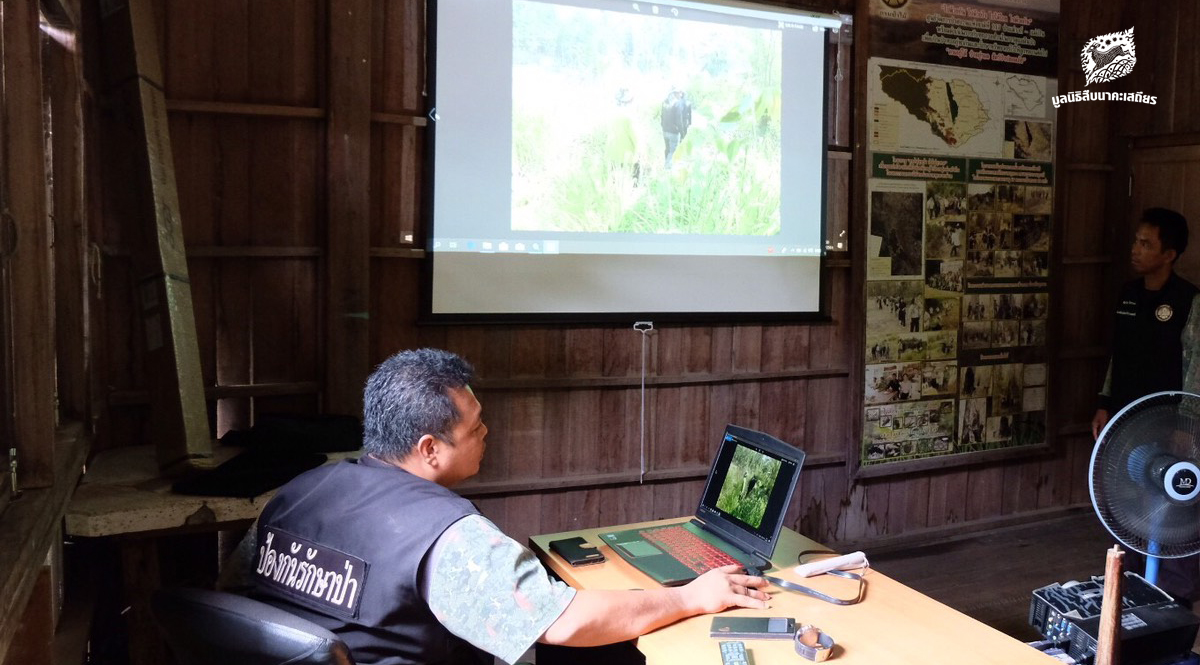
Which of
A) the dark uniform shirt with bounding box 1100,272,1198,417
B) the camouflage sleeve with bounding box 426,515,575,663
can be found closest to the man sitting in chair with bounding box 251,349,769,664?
the camouflage sleeve with bounding box 426,515,575,663

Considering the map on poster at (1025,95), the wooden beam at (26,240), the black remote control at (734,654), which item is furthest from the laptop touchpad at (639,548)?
the map on poster at (1025,95)

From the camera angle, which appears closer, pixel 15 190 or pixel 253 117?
pixel 15 190

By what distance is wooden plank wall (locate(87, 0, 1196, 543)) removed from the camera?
10.1ft

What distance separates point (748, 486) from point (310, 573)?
1039 millimetres

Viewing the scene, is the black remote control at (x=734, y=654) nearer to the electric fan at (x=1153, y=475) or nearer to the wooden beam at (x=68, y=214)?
the electric fan at (x=1153, y=475)

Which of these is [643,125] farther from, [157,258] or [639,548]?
[639,548]

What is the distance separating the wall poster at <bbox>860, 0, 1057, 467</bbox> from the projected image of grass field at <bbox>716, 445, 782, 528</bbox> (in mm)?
2184

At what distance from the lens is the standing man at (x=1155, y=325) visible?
3.61m

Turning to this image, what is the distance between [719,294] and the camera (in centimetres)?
386

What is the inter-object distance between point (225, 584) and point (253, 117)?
1.90m

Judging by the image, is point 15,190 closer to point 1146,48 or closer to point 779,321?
point 779,321

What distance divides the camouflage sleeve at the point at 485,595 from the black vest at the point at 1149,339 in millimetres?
3331

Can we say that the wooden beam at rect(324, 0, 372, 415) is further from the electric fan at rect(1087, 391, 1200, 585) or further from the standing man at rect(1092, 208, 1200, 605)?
the standing man at rect(1092, 208, 1200, 605)

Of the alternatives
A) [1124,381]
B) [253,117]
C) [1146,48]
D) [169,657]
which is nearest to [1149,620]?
[1124,381]
